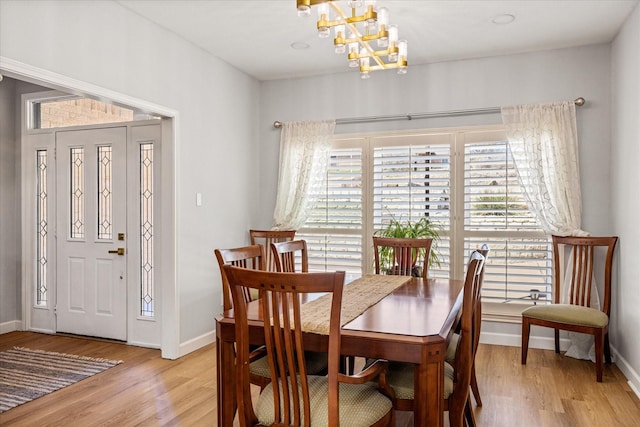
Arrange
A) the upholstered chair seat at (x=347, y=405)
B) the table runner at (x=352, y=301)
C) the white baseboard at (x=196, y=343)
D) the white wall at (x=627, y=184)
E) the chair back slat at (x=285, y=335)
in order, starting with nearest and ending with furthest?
the chair back slat at (x=285, y=335)
the upholstered chair seat at (x=347, y=405)
the table runner at (x=352, y=301)
the white wall at (x=627, y=184)
the white baseboard at (x=196, y=343)

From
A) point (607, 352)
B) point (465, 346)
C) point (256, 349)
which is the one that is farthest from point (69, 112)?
point (607, 352)

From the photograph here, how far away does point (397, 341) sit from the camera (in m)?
1.79

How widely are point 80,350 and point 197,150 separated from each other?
2092mm

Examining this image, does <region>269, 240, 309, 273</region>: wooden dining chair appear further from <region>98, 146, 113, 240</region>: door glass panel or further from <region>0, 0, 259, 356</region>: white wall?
<region>98, 146, 113, 240</region>: door glass panel

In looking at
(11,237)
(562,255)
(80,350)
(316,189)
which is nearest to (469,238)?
(562,255)

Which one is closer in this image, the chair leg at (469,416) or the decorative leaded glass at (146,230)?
the chair leg at (469,416)

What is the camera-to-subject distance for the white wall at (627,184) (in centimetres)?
335

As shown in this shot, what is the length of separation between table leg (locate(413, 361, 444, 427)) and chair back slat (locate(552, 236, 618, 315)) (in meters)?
2.76

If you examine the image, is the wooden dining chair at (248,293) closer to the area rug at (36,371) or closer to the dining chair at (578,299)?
the area rug at (36,371)

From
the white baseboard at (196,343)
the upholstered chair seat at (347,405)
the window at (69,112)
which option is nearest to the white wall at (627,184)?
the upholstered chair seat at (347,405)

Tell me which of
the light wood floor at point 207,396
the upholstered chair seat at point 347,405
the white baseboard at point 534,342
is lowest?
the light wood floor at point 207,396

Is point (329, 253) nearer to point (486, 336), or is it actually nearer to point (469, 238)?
point (469, 238)

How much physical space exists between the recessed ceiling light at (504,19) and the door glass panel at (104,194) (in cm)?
367

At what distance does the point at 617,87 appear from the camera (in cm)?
391
